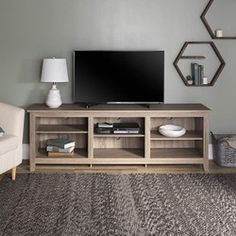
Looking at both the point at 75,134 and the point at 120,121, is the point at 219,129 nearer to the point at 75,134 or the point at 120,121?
the point at 120,121

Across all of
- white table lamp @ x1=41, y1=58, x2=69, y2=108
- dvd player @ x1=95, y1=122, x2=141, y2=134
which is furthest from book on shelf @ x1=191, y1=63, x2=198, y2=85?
white table lamp @ x1=41, y1=58, x2=69, y2=108

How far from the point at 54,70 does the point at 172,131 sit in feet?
4.44

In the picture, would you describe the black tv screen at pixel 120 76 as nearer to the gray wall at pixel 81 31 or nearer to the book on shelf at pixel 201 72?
the gray wall at pixel 81 31

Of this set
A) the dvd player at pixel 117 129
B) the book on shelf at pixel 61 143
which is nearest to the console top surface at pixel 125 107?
the dvd player at pixel 117 129

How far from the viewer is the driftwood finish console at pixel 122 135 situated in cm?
473

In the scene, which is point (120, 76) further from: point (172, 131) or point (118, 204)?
point (118, 204)

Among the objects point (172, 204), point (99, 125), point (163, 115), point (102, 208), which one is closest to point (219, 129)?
point (163, 115)

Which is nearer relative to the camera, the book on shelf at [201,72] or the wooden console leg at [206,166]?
the wooden console leg at [206,166]

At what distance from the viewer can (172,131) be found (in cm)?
484

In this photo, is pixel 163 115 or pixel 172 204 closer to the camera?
pixel 172 204

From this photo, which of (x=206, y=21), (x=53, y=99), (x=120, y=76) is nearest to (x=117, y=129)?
(x=120, y=76)

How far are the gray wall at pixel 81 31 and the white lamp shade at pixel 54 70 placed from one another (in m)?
0.28

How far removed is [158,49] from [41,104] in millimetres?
1392

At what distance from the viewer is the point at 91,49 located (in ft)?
16.7
